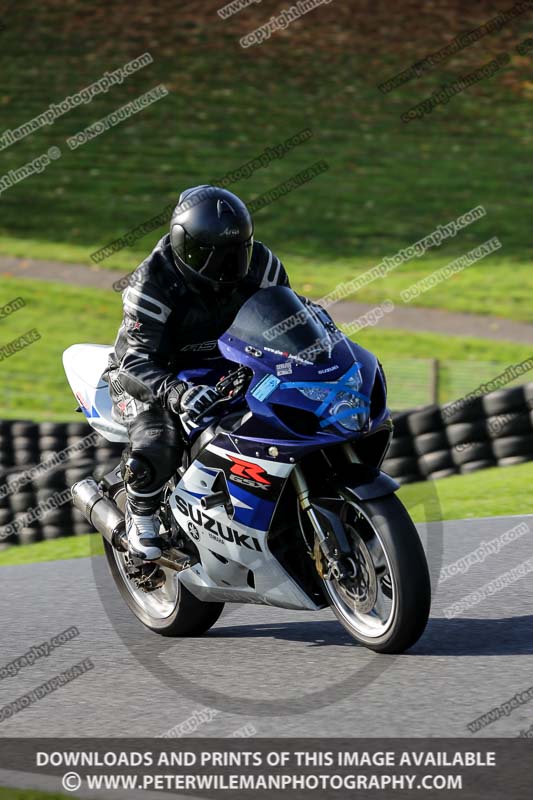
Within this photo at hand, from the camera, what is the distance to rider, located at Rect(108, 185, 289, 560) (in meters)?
6.16

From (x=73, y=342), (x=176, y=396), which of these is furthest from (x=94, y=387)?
(x=73, y=342)

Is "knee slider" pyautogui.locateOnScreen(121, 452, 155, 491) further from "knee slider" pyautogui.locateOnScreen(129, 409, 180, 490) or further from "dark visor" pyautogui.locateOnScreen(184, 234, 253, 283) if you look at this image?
"dark visor" pyautogui.locateOnScreen(184, 234, 253, 283)

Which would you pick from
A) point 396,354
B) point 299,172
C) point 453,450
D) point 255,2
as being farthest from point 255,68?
point 453,450

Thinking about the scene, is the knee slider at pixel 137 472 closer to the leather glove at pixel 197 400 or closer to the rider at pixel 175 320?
the rider at pixel 175 320

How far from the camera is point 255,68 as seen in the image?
118 ft

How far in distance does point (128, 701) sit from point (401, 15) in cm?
3353

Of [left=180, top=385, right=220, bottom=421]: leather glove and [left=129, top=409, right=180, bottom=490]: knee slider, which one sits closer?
[left=180, top=385, right=220, bottom=421]: leather glove

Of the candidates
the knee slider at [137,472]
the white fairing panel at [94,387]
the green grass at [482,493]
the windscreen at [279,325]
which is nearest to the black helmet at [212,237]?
the windscreen at [279,325]

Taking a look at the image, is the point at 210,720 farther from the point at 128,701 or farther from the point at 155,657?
the point at 155,657

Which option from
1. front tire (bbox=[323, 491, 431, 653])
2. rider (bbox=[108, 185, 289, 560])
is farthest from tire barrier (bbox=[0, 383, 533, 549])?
front tire (bbox=[323, 491, 431, 653])

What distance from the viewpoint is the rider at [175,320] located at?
20.2 feet

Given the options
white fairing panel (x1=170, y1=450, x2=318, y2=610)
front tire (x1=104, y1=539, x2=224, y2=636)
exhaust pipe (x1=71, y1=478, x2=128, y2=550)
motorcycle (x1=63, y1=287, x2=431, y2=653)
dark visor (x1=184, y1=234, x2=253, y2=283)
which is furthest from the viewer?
exhaust pipe (x1=71, y1=478, x2=128, y2=550)

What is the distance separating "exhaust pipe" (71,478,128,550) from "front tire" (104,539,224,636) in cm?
22

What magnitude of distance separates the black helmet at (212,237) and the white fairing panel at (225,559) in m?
0.91
